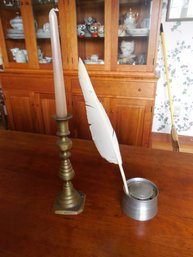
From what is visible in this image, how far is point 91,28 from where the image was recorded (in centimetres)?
178

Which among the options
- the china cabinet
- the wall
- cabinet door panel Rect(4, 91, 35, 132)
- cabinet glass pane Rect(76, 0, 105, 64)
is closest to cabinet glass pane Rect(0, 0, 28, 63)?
the china cabinet

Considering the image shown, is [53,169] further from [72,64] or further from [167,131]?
[167,131]

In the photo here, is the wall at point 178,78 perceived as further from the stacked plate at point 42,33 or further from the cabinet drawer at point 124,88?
the stacked plate at point 42,33

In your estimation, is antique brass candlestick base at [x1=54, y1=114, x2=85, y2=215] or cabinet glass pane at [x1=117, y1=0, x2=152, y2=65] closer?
antique brass candlestick base at [x1=54, y1=114, x2=85, y2=215]

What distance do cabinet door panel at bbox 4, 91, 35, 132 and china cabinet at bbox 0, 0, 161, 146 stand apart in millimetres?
12

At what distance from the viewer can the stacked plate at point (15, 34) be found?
6.28 feet

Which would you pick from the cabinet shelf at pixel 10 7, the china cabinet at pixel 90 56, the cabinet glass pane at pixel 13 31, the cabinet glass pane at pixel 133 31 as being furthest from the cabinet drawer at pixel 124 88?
the cabinet shelf at pixel 10 7

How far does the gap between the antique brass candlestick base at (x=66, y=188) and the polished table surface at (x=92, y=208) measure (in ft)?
0.06

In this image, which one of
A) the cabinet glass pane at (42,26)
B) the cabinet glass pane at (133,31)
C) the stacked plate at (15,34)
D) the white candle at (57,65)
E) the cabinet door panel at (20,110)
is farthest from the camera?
the cabinet door panel at (20,110)

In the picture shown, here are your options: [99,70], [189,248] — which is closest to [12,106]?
[99,70]

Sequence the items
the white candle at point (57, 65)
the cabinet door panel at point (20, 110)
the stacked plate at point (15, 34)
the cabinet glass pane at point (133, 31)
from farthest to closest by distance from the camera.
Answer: the cabinet door panel at point (20, 110), the stacked plate at point (15, 34), the cabinet glass pane at point (133, 31), the white candle at point (57, 65)

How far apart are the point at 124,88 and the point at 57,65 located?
4.52ft

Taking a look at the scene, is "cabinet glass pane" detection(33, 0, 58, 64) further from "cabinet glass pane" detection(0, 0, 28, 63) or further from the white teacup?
the white teacup

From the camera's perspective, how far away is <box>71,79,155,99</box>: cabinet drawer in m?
1.70
